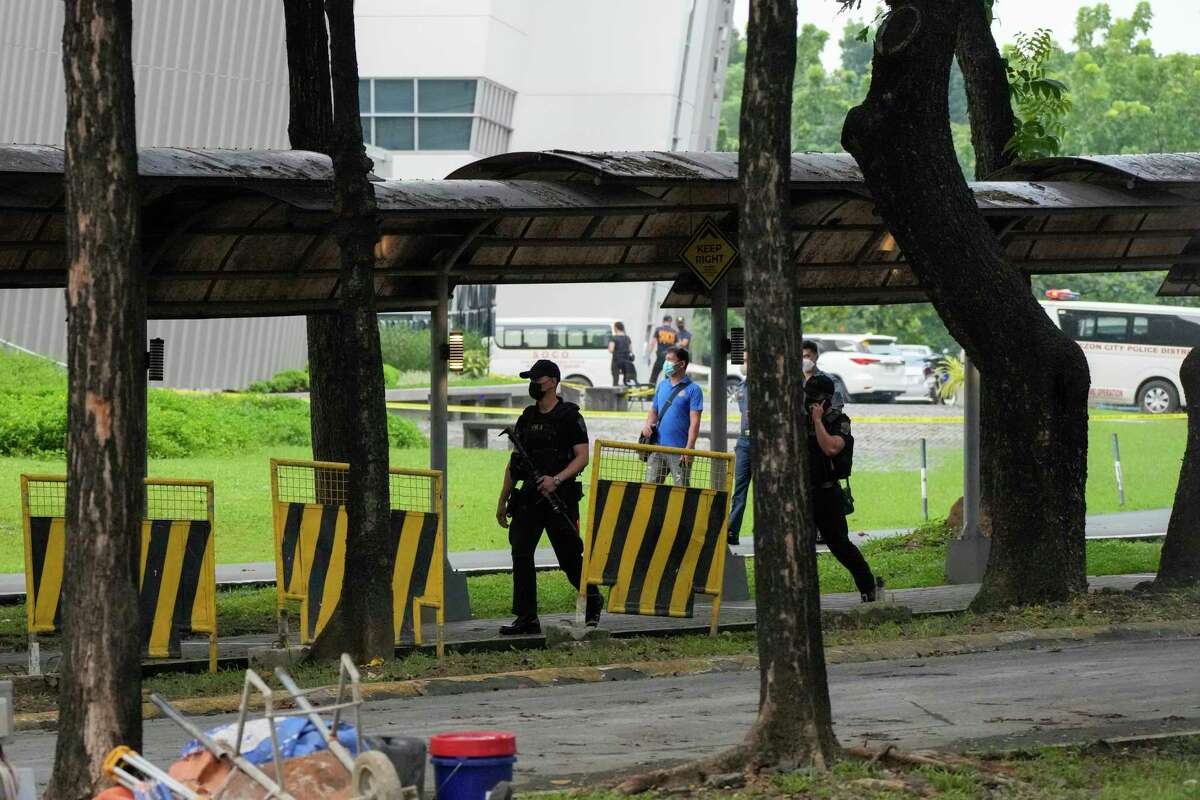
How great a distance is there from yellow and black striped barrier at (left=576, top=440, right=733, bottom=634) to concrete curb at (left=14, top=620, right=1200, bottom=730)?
836 mm

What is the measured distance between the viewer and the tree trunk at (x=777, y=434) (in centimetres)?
830

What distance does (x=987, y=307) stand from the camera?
44.3ft

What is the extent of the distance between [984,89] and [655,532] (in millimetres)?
6005

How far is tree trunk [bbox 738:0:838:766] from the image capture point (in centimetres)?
830

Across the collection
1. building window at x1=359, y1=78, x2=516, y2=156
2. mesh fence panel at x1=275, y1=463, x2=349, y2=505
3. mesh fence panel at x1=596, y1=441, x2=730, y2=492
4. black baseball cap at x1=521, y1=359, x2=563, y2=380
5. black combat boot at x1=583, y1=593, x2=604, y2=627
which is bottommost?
black combat boot at x1=583, y1=593, x2=604, y2=627

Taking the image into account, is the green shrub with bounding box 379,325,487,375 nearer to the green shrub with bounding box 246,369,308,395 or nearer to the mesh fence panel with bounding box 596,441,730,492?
the green shrub with bounding box 246,369,308,395

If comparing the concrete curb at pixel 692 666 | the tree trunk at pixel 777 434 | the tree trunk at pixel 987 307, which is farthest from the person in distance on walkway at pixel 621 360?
the tree trunk at pixel 777 434

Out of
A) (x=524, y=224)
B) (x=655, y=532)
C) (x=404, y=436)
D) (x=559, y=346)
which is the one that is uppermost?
(x=524, y=224)

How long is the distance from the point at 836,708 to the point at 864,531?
1267 centimetres

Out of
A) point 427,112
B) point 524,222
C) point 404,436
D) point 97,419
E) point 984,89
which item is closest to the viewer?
point 97,419

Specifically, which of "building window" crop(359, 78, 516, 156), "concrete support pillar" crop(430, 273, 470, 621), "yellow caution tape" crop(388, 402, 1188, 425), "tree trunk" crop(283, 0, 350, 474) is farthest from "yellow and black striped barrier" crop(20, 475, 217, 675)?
"building window" crop(359, 78, 516, 156)

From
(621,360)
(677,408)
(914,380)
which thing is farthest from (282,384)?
(677,408)

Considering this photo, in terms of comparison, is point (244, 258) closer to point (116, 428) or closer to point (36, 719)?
point (36, 719)

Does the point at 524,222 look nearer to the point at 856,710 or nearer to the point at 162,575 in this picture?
the point at 162,575
